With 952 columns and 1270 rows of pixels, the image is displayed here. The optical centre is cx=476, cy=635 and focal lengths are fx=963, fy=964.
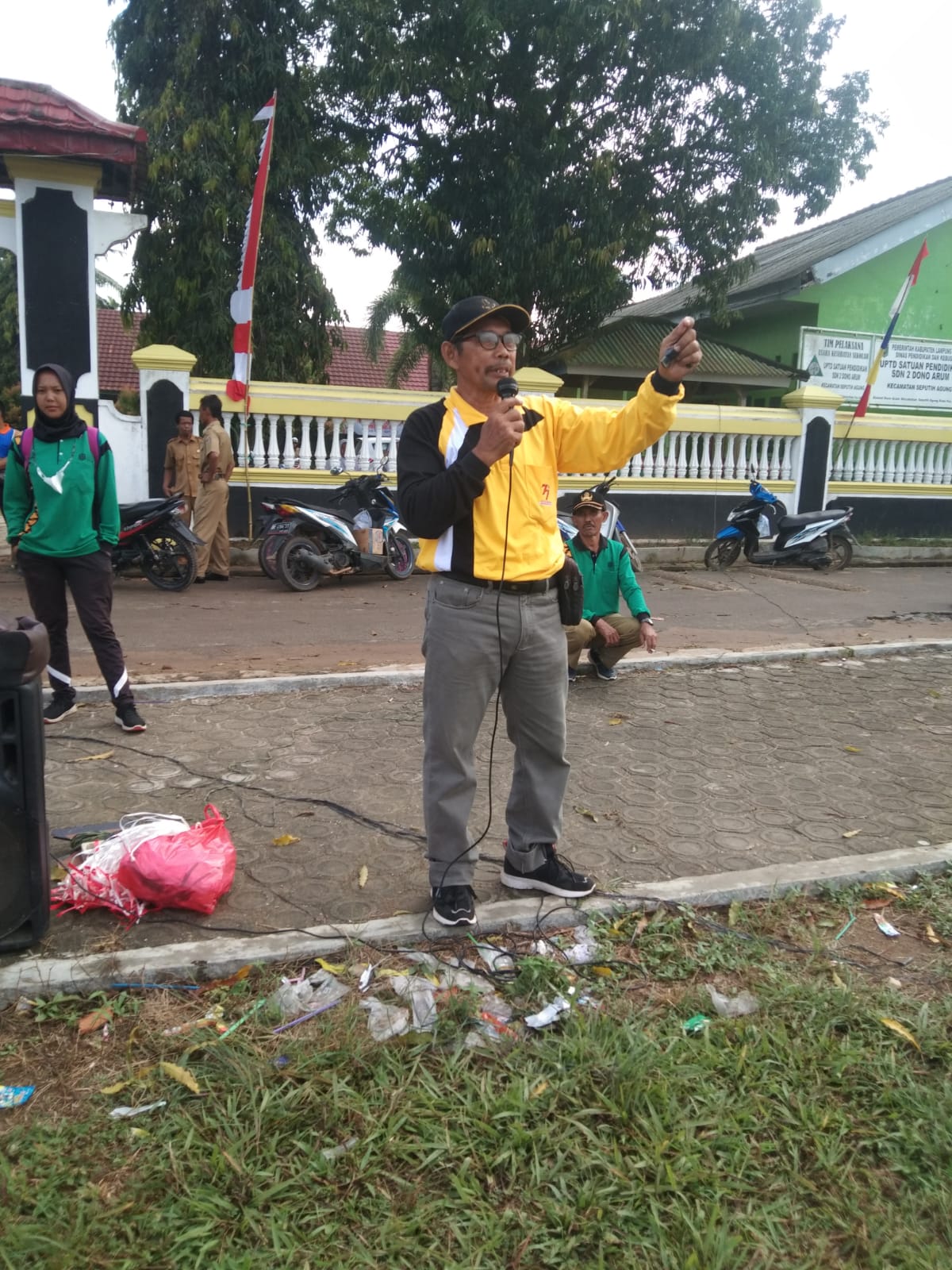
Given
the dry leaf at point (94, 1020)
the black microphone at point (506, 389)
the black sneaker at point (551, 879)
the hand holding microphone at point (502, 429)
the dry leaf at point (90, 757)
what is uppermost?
the black microphone at point (506, 389)

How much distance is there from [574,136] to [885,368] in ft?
24.8

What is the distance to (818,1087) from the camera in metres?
2.31

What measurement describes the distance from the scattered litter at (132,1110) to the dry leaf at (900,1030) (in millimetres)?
1824

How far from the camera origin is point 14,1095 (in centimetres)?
227

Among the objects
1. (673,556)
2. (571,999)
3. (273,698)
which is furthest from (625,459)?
(673,556)

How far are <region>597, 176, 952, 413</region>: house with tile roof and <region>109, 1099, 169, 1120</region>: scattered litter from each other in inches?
671

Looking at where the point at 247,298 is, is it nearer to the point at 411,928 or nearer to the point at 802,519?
the point at 802,519

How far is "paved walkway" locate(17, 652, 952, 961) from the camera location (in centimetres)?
336

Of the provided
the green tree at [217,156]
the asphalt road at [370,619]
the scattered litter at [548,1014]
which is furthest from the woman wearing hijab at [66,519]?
the green tree at [217,156]

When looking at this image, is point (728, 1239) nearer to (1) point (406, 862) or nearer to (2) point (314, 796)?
(1) point (406, 862)

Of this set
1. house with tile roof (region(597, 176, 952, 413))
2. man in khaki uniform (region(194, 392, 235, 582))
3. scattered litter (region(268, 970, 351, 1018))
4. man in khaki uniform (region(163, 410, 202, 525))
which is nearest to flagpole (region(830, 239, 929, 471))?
house with tile roof (region(597, 176, 952, 413))

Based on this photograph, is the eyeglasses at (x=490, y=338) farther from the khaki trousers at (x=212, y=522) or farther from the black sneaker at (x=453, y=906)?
the khaki trousers at (x=212, y=522)

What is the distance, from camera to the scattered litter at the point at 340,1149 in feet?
6.82

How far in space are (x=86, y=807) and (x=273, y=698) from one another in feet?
5.45
